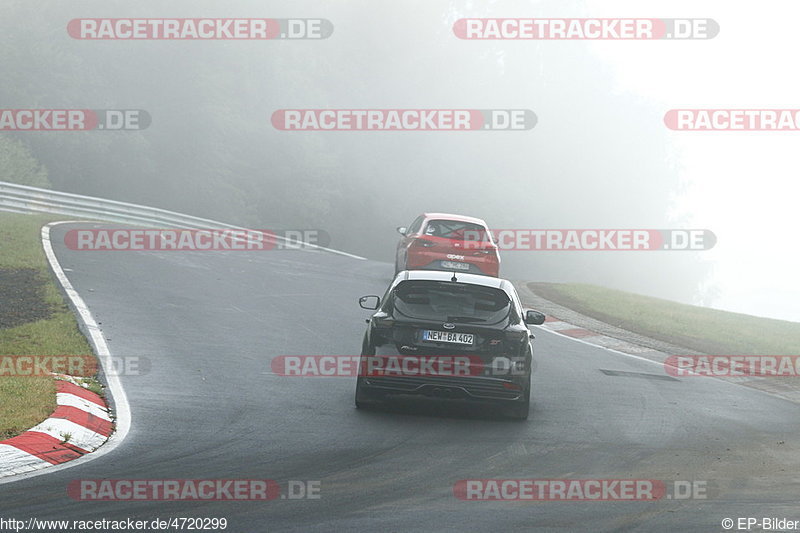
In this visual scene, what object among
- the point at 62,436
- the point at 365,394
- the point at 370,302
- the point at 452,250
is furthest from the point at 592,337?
the point at 62,436

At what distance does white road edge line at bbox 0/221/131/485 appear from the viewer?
7.37 m

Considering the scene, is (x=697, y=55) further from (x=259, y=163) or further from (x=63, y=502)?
(x=63, y=502)

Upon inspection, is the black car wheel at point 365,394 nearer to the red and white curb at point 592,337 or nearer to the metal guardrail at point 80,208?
the red and white curb at point 592,337

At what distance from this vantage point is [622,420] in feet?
35.0

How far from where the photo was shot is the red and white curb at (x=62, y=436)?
289 inches

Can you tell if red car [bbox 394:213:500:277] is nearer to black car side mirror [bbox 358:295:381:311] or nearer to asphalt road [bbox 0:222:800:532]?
black car side mirror [bbox 358:295:381:311]

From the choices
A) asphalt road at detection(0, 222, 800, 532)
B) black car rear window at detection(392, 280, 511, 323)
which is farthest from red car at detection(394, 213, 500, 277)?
→ black car rear window at detection(392, 280, 511, 323)

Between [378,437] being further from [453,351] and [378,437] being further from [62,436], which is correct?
[62,436]

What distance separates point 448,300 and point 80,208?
824 inches

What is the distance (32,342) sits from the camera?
11.7 m

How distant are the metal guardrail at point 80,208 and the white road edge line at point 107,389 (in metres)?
9.29

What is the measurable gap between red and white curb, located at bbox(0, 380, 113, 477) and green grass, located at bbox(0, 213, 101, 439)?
0.11 m

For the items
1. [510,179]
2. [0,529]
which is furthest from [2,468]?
[510,179]

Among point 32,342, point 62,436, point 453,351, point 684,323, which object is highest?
point 32,342
